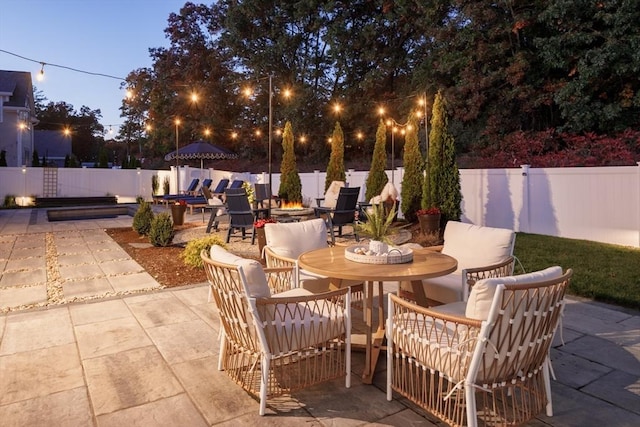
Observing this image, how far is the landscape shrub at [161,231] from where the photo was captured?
6.90 m

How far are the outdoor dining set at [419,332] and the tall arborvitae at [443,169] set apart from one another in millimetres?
4769

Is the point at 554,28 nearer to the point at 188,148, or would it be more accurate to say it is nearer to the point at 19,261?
the point at 188,148

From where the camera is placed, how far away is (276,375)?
245 cm

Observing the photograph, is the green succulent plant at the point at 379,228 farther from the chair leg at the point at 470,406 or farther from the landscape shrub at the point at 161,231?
the landscape shrub at the point at 161,231

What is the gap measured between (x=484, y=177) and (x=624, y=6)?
6257 mm

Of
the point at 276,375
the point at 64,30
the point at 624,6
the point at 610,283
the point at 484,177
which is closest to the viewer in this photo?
the point at 276,375

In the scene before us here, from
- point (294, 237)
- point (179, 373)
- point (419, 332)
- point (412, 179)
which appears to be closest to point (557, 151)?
point (412, 179)

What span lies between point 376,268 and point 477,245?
1.13 m

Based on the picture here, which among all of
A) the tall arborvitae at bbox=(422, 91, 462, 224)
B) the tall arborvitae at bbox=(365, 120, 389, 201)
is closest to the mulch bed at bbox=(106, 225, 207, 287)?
the tall arborvitae at bbox=(422, 91, 462, 224)

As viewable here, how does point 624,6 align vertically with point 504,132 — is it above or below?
above

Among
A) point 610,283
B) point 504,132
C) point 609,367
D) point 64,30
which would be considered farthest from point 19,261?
point 64,30

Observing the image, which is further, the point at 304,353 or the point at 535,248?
the point at 535,248

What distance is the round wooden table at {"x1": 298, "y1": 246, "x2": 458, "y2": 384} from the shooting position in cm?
252

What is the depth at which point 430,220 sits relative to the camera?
25.3ft
